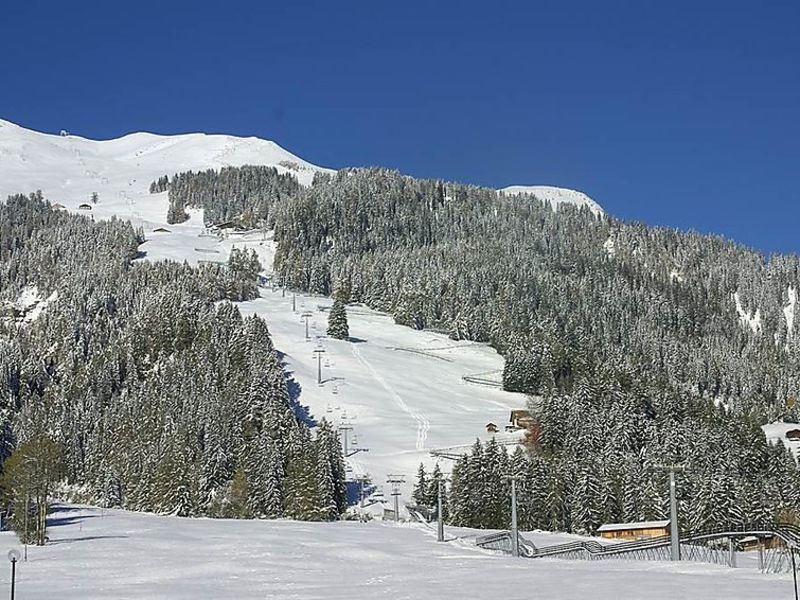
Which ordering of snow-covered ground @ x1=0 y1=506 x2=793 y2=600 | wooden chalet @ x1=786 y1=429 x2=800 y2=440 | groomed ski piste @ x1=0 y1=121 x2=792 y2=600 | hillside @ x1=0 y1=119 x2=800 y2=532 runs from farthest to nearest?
1. wooden chalet @ x1=786 y1=429 x2=800 y2=440
2. hillside @ x1=0 y1=119 x2=800 y2=532
3. groomed ski piste @ x1=0 y1=121 x2=792 y2=600
4. snow-covered ground @ x1=0 y1=506 x2=793 y2=600

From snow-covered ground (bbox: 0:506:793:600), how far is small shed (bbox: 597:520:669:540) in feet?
45.9

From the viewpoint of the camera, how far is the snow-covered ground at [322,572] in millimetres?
27984

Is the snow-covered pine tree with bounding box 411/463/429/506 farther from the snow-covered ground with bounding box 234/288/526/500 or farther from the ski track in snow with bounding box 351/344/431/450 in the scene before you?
the ski track in snow with bounding box 351/344/431/450

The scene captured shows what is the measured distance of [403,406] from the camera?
372ft

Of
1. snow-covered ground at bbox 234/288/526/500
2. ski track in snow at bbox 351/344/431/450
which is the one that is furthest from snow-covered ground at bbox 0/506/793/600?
ski track in snow at bbox 351/344/431/450

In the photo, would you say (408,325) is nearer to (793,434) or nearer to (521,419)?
(521,419)

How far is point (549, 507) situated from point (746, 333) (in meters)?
136

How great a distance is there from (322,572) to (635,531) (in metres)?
31.0

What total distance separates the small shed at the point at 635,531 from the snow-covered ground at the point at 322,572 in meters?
14.0

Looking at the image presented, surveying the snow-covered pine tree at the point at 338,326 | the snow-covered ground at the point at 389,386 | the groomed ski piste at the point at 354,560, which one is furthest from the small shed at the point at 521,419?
the snow-covered pine tree at the point at 338,326

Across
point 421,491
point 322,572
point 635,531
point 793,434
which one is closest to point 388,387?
point 421,491

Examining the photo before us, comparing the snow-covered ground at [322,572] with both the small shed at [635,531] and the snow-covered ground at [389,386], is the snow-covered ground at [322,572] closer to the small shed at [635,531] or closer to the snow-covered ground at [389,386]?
the small shed at [635,531]

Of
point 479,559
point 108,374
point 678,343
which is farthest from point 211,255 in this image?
point 479,559

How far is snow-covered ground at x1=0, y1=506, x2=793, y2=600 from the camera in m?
28.0
